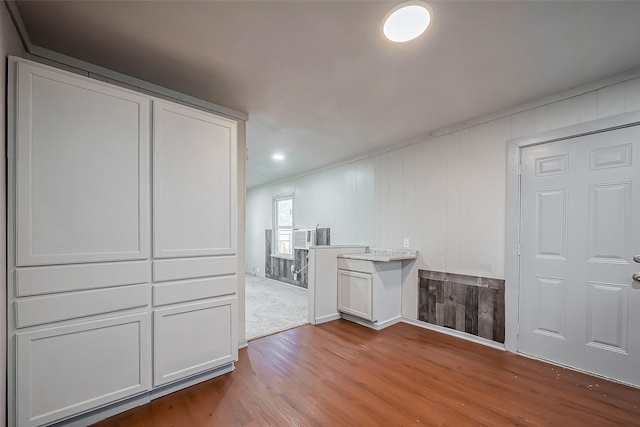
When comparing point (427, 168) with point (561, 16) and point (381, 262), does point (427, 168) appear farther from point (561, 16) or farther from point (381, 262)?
point (561, 16)

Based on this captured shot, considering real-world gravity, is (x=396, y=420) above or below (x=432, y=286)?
below

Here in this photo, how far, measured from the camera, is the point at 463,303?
117 inches

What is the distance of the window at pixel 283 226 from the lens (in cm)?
607

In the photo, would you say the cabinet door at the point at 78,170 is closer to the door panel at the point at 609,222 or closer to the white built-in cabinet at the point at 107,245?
the white built-in cabinet at the point at 107,245

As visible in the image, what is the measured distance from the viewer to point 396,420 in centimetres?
170

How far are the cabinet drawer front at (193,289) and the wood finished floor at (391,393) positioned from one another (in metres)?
0.68

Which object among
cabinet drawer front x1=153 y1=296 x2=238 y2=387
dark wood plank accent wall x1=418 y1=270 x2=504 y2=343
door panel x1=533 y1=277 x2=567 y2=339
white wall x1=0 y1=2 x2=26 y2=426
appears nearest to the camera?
white wall x1=0 y1=2 x2=26 y2=426

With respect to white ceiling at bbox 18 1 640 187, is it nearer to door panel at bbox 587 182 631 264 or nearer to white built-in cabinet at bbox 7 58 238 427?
white built-in cabinet at bbox 7 58 238 427

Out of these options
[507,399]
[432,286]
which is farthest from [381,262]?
[507,399]

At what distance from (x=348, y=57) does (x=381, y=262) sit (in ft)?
7.41

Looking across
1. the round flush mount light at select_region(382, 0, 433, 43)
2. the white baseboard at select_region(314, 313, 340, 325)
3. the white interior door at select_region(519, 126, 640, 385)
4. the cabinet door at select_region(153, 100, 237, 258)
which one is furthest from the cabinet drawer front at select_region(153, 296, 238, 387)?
the white interior door at select_region(519, 126, 640, 385)

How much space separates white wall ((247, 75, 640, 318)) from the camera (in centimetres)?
242

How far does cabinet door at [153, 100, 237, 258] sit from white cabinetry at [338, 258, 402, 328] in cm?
172

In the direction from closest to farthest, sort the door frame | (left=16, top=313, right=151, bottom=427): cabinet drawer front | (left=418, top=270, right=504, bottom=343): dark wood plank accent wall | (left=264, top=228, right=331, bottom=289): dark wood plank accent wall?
(left=16, top=313, right=151, bottom=427): cabinet drawer front, the door frame, (left=418, top=270, right=504, bottom=343): dark wood plank accent wall, (left=264, top=228, right=331, bottom=289): dark wood plank accent wall
